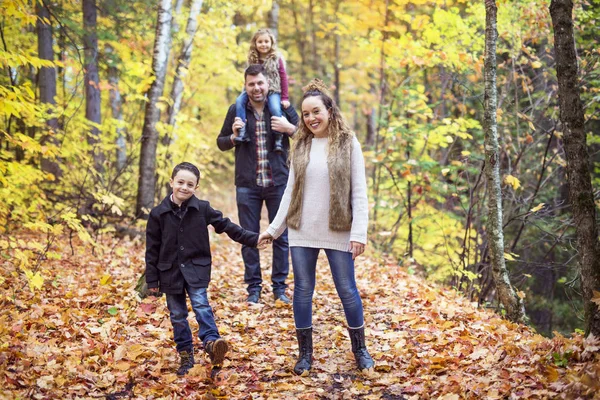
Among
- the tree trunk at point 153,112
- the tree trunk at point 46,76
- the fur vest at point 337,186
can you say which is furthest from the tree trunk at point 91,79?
the fur vest at point 337,186

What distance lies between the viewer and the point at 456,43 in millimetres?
9633

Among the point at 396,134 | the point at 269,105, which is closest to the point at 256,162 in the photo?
the point at 269,105

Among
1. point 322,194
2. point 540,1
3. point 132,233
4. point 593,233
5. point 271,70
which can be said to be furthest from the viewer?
point 132,233

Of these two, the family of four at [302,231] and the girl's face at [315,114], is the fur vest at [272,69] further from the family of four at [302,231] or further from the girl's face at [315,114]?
the girl's face at [315,114]

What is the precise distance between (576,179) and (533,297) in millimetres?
7920

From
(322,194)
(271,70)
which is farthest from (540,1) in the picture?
(322,194)

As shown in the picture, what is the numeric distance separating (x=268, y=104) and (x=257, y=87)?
318 millimetres

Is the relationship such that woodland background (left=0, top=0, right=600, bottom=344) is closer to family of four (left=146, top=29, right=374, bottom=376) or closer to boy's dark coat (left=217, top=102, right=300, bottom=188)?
boy's dark coat (left=217, top=102, right=300, bottom=188)

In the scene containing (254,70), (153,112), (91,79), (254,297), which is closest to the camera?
(254,70)

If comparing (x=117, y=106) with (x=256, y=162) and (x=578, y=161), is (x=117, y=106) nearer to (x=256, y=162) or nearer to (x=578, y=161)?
(x=256, y=162)

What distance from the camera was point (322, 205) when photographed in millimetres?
4113

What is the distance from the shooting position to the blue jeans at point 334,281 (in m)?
4.10

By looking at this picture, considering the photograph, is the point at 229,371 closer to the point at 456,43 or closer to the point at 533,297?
the point at 456,43

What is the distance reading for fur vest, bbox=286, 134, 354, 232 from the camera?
13.2 feet
